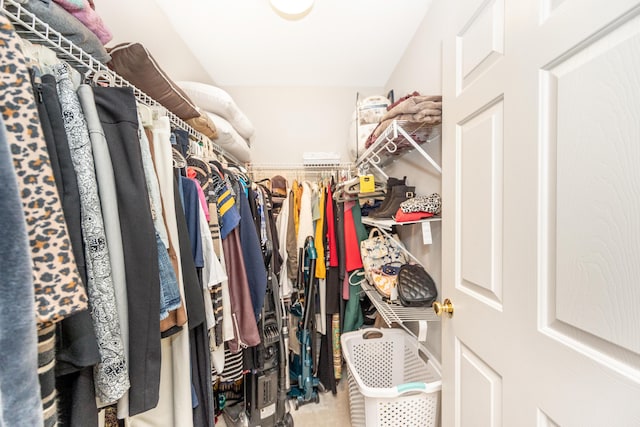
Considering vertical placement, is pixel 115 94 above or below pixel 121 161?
above

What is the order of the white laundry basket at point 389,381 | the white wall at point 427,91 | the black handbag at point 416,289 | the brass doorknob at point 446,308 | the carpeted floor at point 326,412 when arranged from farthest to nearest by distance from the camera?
the carpeted floor at point 326,412 < the white wall at point 427,91 < the black handbag at point 416,289 < the white laundry basket at point 389,381 < the brass doorknob at point 446,308

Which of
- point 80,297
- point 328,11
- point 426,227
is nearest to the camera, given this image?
point 80,297

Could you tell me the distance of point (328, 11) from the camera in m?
1.34

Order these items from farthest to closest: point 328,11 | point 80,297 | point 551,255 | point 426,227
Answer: point 328,11 < point 426,227 < point 551,255 < point 80,297

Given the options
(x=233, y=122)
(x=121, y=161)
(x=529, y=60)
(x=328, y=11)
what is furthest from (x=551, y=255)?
(x=233, y=122)

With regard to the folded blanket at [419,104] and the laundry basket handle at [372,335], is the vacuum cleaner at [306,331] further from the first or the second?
the folded blanket at [419,104]

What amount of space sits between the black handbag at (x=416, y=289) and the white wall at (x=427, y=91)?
0.32 feet

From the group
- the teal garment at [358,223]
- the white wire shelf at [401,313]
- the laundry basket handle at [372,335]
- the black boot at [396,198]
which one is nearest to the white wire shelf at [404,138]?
the black boot at [396,198]

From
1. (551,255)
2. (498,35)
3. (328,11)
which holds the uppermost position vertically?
(328,11)

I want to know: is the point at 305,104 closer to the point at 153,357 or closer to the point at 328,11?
the point at 328,11

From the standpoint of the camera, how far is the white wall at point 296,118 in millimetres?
2162

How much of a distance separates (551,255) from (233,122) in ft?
5.72

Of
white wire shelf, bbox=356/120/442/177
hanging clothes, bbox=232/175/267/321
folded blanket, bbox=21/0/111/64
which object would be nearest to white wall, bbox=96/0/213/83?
folded blanket, bbox=21/0/111/64

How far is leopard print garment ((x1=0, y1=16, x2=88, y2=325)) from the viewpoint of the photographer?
0.36 metres
